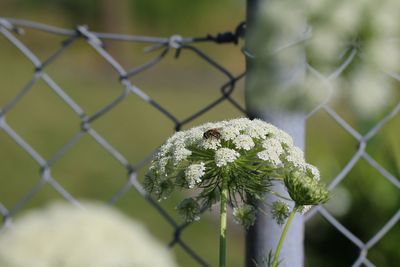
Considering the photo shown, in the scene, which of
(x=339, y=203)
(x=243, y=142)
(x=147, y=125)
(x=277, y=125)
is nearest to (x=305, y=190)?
(x=243, y=142)

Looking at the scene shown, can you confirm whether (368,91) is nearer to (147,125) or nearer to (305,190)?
(305,190)

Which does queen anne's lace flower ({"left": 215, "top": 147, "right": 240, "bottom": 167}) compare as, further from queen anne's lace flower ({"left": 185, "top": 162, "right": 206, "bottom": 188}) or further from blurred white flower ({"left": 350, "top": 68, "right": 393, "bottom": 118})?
blurred white flower ({"left": 350, "top": 68, "right": 393, "bottom": 118})

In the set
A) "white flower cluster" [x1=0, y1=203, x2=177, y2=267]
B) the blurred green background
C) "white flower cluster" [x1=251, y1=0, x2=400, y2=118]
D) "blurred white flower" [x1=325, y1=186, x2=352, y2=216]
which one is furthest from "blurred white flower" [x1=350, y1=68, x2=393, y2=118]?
"blurred white flower" [x1=325, y1=186, x2=352, y2=216]

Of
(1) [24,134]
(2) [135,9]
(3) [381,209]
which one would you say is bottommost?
(3) [381,209]

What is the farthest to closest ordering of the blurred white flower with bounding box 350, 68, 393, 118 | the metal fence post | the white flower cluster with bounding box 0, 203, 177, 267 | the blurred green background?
the blurred green background, the metal fence post, the blurred white flower with bounding box 350, 68, 393, 118, the white flower cluster with bounding box 0, 203, 177, 267

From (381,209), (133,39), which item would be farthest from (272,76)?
(381,209)

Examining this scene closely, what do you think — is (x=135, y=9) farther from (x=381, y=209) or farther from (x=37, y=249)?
(x=37, y=249)

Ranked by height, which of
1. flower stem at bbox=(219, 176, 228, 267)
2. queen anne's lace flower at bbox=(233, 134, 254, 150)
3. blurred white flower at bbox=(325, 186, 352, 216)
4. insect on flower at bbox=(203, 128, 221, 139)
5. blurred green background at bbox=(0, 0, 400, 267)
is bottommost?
flower stem at bbox=(219, 176, 228, 267)
